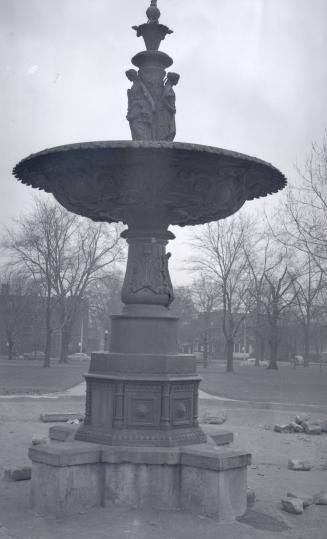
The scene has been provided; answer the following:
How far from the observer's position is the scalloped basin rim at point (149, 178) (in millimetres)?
6207

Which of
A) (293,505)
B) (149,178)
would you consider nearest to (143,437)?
(293,505)

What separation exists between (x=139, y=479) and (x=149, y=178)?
3057 millimetres

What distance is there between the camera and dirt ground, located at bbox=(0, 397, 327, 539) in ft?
18.2

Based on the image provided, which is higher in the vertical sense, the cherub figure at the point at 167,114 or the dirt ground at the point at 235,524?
the cherub figure at the point at 167,114

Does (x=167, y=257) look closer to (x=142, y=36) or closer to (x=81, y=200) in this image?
(x=81, y=200)

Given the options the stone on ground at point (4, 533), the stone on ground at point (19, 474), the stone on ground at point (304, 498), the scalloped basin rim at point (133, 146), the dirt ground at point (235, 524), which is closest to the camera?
the stone on ground at point (4, 533)

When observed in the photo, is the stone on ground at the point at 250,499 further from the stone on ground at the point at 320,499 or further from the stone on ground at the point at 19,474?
the stone on ground at the point at 19,474

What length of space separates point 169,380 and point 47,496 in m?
1.67

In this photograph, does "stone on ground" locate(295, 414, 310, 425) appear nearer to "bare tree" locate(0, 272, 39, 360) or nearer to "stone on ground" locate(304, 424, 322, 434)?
"stone on ground" locate(304, 424, 322, 434)

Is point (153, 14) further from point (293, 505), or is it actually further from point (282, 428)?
point (282, 428)

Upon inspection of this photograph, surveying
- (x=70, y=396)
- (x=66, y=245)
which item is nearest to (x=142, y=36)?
(x=70, y=396)

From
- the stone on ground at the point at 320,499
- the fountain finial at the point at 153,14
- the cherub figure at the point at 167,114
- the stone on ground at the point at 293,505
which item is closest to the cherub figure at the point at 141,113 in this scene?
the cherub figure at the point at 167,114

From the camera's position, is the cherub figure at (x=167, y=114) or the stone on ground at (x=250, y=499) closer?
the stone on ground at (x=250, y=499)

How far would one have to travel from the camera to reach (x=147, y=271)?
23.8ft
